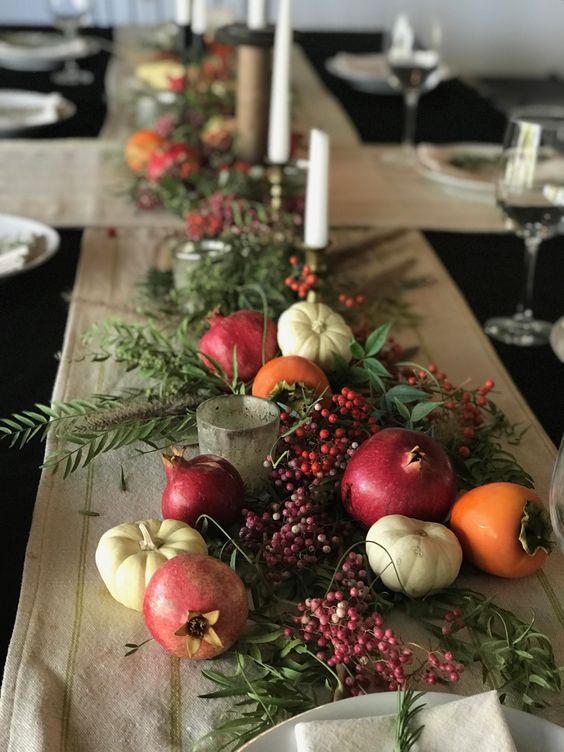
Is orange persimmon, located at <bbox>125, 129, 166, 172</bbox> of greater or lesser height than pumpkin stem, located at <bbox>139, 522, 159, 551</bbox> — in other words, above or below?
below

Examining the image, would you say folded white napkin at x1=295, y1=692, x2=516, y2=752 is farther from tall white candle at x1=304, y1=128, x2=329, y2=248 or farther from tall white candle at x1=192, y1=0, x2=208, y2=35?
tall white candle at x1=192, y1=0, x2=208, y2=35

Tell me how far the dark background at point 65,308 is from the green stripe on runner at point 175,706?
11cm

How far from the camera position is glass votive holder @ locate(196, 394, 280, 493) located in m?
0.64

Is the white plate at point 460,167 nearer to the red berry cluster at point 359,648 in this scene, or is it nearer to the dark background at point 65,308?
the dark background at point 65,308

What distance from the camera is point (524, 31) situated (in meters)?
3.84

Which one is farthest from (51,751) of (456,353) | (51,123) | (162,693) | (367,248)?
(51,123)

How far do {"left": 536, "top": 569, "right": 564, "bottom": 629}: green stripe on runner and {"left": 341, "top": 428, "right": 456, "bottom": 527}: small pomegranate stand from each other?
7 centimetres

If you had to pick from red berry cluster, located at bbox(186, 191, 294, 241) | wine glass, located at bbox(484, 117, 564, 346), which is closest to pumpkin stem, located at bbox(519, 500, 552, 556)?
wine glass, located at bbox(484, 117, 564, 346)

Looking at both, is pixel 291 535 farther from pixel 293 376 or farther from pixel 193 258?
pixel 193 258

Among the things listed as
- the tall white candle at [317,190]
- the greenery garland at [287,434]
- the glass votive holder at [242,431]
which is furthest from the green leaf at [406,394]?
the tall white candle at [317,190]

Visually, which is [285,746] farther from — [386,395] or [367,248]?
[367,248]

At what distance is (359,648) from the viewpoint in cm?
50

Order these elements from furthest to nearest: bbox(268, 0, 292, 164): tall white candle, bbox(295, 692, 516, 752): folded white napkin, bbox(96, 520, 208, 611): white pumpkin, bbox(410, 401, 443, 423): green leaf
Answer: bbox(268, 0, 292, 164): tall white candle, bbox(410, 401, 443, 423): green leaf, bbox(96, 520, 208, 611): white pumpkin, bbox(295, 692, 516, 752): folded white napkin

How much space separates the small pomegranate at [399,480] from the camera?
0.61 meters
